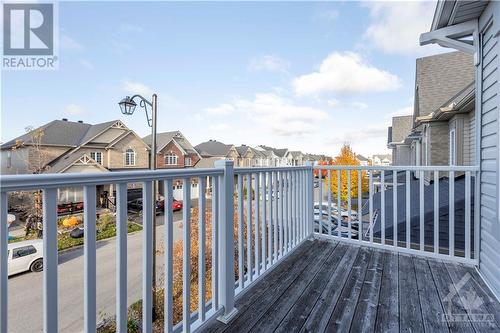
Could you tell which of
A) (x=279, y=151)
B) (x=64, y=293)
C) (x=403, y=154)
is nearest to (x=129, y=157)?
(x=64, y=293)

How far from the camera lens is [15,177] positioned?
0.75 meters

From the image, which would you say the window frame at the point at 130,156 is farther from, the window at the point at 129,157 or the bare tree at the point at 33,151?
the bare tree at the point at 33,151

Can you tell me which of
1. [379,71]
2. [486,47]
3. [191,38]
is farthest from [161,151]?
[486,47]

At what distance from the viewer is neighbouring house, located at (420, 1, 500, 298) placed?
1.96 meters

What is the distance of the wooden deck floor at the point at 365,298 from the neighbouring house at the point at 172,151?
66.3ft

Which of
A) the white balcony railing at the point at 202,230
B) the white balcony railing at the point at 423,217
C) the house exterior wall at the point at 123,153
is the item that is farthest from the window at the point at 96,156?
the white balcony railing at the point at 202,230

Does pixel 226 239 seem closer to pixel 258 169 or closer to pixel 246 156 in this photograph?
pixel 258 169

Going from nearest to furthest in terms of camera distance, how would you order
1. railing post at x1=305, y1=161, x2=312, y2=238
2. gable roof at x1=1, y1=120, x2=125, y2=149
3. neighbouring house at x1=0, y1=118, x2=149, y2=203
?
railing post at x1=305, y1=161, x2=312, y2=238 < neighbouring house at x1=0, y1=118, x2=149, y2=203 < gable roof at x1=1, y1=120, x2=125, y2=149

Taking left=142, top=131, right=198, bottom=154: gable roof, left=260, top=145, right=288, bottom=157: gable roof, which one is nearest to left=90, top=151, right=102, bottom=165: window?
left=142, top=131, right=198, bottom=154: gable roof

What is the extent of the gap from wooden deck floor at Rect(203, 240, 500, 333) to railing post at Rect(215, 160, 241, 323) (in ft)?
0.38

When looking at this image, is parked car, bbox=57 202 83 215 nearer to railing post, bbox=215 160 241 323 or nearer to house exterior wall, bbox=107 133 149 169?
railing post, bbox=215 160 241 323

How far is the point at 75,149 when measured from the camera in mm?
16812

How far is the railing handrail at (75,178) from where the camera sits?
0.76 m

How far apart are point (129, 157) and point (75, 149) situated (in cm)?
347
